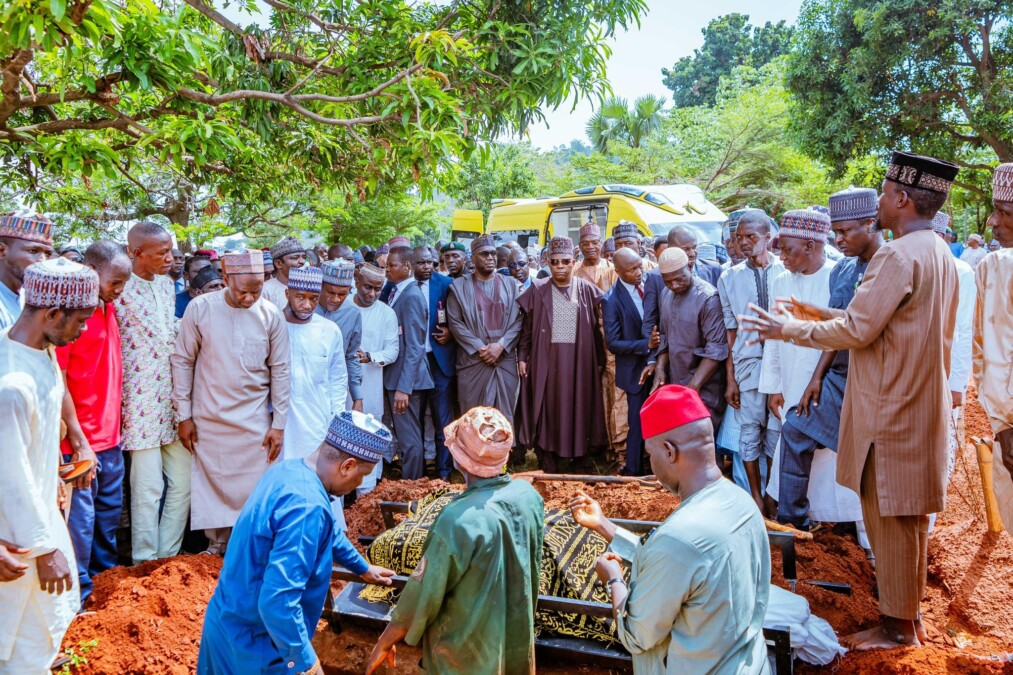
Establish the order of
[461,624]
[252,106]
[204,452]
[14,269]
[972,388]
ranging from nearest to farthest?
[461,624]
[14,269]
[204,452]
[252,106]
[972,388]

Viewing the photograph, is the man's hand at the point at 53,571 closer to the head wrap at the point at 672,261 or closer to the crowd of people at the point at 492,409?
the crowd of people at the point at 492,409

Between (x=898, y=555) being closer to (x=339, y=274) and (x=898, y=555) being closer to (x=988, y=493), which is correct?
(x=988, y=493)

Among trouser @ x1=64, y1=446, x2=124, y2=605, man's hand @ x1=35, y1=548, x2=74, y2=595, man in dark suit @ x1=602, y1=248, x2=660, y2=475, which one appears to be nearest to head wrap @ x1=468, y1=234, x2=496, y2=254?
man in dark suit @ x1=602, y1=248, x2=660, y2=475

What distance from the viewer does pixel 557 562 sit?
11.6ft

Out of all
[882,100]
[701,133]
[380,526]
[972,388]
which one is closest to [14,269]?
[380,526]

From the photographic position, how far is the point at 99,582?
4102 millimetres

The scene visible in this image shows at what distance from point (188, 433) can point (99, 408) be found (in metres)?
0.57

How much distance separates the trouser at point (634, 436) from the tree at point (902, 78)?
38.9 ft

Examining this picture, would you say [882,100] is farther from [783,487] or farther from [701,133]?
[783,487]

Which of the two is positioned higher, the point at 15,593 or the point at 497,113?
the point at 497,113

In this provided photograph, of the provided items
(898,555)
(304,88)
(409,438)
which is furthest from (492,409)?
(304,88)

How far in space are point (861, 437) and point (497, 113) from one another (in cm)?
460

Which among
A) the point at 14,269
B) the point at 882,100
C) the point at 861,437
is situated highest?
the point at 882,100

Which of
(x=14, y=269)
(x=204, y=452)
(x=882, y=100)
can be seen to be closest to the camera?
(x=14, y=269)
